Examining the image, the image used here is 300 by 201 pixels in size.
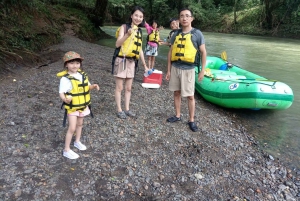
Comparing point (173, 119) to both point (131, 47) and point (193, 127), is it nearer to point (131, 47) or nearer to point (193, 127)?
point (193, 127)

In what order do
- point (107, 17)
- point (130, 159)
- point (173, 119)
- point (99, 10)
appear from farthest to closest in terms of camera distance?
point (107, 17) → point (99, 10) → point (173, 119) → point (130, 159)

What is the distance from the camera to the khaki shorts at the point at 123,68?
3805 millimetres

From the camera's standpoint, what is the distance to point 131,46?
3746 millimetres

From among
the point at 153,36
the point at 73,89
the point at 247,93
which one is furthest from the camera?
the point at 153,36

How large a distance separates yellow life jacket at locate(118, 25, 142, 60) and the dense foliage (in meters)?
3.48

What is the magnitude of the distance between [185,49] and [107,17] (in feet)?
66.0

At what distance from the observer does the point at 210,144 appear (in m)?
3.82

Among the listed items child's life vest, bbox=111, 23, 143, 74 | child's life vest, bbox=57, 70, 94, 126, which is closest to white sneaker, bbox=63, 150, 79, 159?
child's life vest, bbox=57, 70, 94, 126

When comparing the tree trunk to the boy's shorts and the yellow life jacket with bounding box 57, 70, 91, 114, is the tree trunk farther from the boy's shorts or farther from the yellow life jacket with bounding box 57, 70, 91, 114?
the yellow life jacket with bounding box 57, 70, 91, 114

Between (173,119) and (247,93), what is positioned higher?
(247,93)

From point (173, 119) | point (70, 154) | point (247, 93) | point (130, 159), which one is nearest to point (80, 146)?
point (70, 154)

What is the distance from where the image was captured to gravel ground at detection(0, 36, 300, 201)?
2.68 metres

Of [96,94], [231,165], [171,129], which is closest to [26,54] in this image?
[96,94]

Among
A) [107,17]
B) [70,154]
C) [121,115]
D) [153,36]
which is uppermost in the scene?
[107,17]
